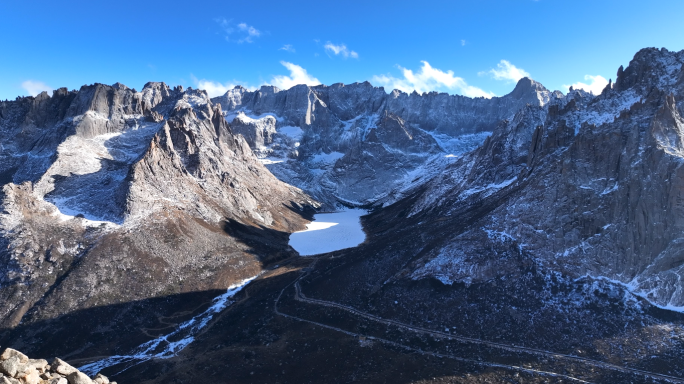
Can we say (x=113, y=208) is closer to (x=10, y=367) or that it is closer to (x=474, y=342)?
(x=10, y=367)

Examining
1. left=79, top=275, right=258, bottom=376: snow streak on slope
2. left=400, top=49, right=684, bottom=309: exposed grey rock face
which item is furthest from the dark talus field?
left=79, top=275, right=258, bottom=376: snow streak on slope

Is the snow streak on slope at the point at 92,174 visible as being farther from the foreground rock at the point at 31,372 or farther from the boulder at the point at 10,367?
the boulder at the point at 10,367

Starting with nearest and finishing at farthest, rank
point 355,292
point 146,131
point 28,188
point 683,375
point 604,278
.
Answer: point 683,375
point 604,278
point 355,292
point 28,188
point 146,131

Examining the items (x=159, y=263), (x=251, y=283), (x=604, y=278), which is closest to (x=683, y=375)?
(x=604, y=278)

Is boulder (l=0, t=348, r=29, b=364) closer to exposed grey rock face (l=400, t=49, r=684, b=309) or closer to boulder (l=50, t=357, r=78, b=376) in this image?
boulder (l=50, t=357, r=78, b=376)

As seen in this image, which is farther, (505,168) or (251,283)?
(505,168)

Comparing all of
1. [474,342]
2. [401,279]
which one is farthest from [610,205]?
[401,279]

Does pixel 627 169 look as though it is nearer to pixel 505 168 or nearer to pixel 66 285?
pixel 505 168
